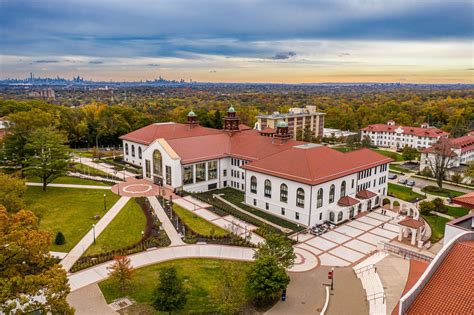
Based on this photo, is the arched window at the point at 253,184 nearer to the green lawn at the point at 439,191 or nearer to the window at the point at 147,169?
the window at the point at 147,169

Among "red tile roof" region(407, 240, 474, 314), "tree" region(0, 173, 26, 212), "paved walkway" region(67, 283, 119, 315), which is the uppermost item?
"tree" region(0, 173, 26, 212)

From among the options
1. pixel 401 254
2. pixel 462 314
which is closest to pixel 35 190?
pixel 401 254

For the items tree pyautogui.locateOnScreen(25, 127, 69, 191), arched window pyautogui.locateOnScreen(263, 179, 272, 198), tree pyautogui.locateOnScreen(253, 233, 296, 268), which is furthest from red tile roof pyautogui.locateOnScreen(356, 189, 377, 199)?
tree pyautogui.locateOnScreen(25, 127, 69, 191)

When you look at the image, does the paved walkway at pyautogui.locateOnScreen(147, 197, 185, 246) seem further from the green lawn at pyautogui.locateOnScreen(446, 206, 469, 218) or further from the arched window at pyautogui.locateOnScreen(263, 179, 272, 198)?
the green lawn at pyautogui.locateOnScreen(446, 206, 469, 218)

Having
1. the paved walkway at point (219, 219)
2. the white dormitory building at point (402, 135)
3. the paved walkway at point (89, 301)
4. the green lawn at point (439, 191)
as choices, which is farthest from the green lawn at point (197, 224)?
the white dormitory building at point (402, 135)

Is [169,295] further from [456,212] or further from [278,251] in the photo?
[456,212]
